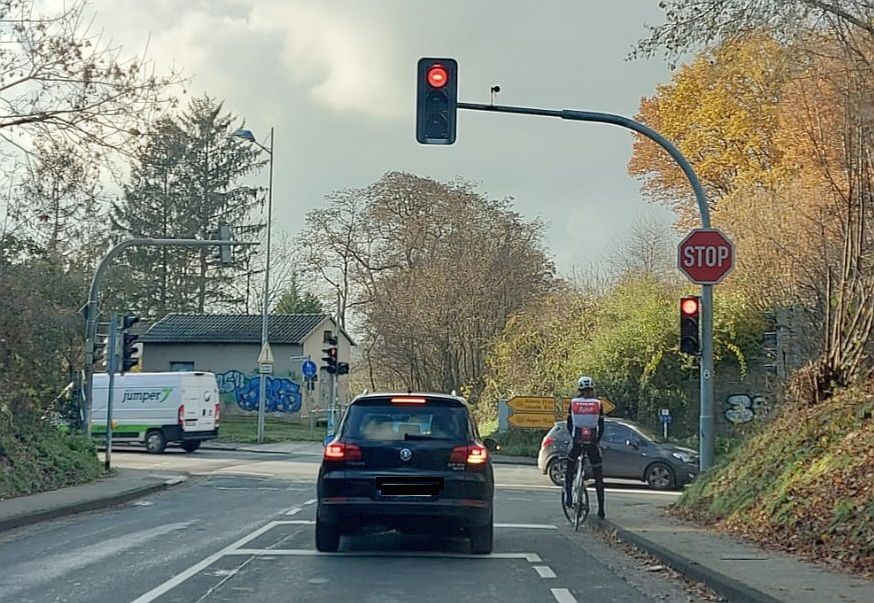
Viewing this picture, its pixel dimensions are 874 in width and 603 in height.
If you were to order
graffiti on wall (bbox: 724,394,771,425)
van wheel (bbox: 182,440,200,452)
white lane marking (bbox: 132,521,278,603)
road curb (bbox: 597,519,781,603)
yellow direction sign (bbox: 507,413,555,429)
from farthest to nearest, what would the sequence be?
van wheel (bbox: 182,440,200,452) → yellow direction sign (bbox: 507,413,555,429) → graffiti on wall (bbox: 724,394,771,425) → white lane marking (bbox: 132,521,278,603) → road curb (bbox: 597,519,781,603)

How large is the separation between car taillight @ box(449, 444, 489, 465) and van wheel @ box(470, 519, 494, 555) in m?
0.70

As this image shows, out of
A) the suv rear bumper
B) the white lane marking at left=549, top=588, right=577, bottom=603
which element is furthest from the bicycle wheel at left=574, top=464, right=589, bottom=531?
the white lane marking at left=549, top=588, right=577, bottom=603

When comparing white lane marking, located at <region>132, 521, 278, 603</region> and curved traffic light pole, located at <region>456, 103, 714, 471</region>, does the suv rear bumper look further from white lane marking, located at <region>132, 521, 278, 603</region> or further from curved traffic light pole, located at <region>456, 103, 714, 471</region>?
curved traffic light pole, located at <region>456, 103, 714, 471</region>

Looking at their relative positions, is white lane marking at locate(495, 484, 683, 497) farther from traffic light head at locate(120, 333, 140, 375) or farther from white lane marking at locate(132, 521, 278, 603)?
white lane marking at locate(132, 521, 278, 603)

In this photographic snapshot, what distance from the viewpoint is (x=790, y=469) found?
14.3 metres

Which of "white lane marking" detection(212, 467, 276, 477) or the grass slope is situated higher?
the grass slope

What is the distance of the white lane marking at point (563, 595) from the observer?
9875 millimetres

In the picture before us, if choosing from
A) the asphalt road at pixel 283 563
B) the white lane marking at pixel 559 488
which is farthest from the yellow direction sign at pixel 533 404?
the asphalt road at pixel 283 563

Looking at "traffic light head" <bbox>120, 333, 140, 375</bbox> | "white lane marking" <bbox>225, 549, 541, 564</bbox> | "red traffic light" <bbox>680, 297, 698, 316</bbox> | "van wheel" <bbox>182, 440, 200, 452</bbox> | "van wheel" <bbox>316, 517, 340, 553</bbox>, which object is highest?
"red traffic light" <bbox>680, 297, 698, 316</bbox>

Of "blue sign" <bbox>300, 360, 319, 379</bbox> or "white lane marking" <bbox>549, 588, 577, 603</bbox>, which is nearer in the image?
"white lane marking" <bbox>549, 588, 577, 603</bbox>

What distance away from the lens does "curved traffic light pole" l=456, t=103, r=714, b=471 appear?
53.2 ft

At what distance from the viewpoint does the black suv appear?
12.1m

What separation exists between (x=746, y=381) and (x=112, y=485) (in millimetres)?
19679

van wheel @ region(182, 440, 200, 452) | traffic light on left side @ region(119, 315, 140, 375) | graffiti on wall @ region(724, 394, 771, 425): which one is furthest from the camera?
van wheel @ region(182, 440, 200, 452)
